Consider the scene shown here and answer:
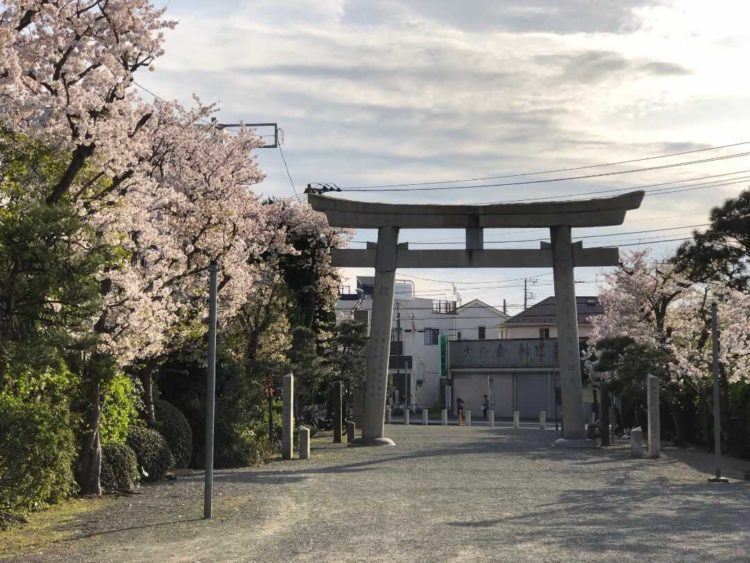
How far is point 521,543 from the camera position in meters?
10.7

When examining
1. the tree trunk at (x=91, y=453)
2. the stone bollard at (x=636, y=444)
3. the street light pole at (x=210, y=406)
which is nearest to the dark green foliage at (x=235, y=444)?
the tree trunk at (x=91, y=453)

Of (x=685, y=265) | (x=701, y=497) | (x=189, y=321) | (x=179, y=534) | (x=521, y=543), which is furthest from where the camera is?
(x=685, y=265)

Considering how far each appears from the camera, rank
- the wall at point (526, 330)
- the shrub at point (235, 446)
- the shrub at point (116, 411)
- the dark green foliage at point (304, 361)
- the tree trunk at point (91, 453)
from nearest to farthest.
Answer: the tree trunk at point (91, 453) → the shrub at point (116, 411) → the shrub at point (235, 446) → the dark green foliage at point (304, 361) → the wall at point (526, 330)

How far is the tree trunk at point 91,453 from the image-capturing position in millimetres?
15969

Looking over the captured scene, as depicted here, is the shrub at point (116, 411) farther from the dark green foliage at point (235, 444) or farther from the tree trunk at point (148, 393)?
the dark green foliage at point (235, 444)

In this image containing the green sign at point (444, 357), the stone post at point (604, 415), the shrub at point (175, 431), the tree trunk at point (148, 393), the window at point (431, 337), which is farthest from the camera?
the window at point (431, 337)

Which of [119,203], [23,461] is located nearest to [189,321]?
[119,203]

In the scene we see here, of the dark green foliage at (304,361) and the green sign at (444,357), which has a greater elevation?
the green sign at (444,357)

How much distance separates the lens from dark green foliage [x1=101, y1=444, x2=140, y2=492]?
16.5 m

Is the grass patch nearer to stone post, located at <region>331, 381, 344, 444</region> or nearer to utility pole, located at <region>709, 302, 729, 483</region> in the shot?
utility pole, located at <region>709, 302, 729, 483</region>

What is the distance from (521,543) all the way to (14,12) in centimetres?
877

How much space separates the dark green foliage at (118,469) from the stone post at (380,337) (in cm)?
1338

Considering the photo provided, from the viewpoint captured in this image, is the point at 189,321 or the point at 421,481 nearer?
the point at 421,481

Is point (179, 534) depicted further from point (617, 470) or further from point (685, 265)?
point (685, 265)
